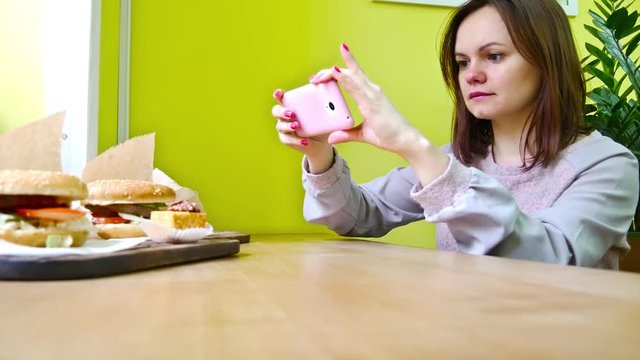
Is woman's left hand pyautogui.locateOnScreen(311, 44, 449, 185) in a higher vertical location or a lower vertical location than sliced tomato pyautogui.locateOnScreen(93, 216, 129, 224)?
higher

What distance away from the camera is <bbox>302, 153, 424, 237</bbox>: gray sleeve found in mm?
1238

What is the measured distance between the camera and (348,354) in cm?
27

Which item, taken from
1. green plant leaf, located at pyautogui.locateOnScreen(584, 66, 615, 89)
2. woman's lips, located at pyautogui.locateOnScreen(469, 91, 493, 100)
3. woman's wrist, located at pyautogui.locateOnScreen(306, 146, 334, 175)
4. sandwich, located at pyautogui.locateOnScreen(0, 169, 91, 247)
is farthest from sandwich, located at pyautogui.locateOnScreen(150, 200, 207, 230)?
green plant leaf, located at pyautogui.locateOnScreen(584, 66, 615, 89)

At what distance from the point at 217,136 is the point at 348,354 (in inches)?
53.6

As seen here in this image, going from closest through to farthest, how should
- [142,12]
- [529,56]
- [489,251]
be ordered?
[489,251] → [529,56] → [142,12]

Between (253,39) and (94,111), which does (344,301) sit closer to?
(94,111)

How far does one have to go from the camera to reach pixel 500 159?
131 centimetres

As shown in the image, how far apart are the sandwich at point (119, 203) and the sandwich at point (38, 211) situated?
199mm

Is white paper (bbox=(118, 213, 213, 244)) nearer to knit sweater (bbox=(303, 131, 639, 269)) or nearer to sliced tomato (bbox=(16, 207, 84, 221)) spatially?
sliced tomato (bbox=(16, 207, 84, 221))

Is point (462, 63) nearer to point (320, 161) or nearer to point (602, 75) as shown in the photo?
point (320, 161)

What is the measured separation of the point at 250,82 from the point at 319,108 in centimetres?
63

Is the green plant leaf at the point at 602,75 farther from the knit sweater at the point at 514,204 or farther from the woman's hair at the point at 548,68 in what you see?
the knit sweater at the point at 514,204

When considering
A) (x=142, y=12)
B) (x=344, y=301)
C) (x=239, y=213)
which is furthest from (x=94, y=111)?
(x=344, y=301)

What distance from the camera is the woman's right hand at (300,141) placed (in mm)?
1082
